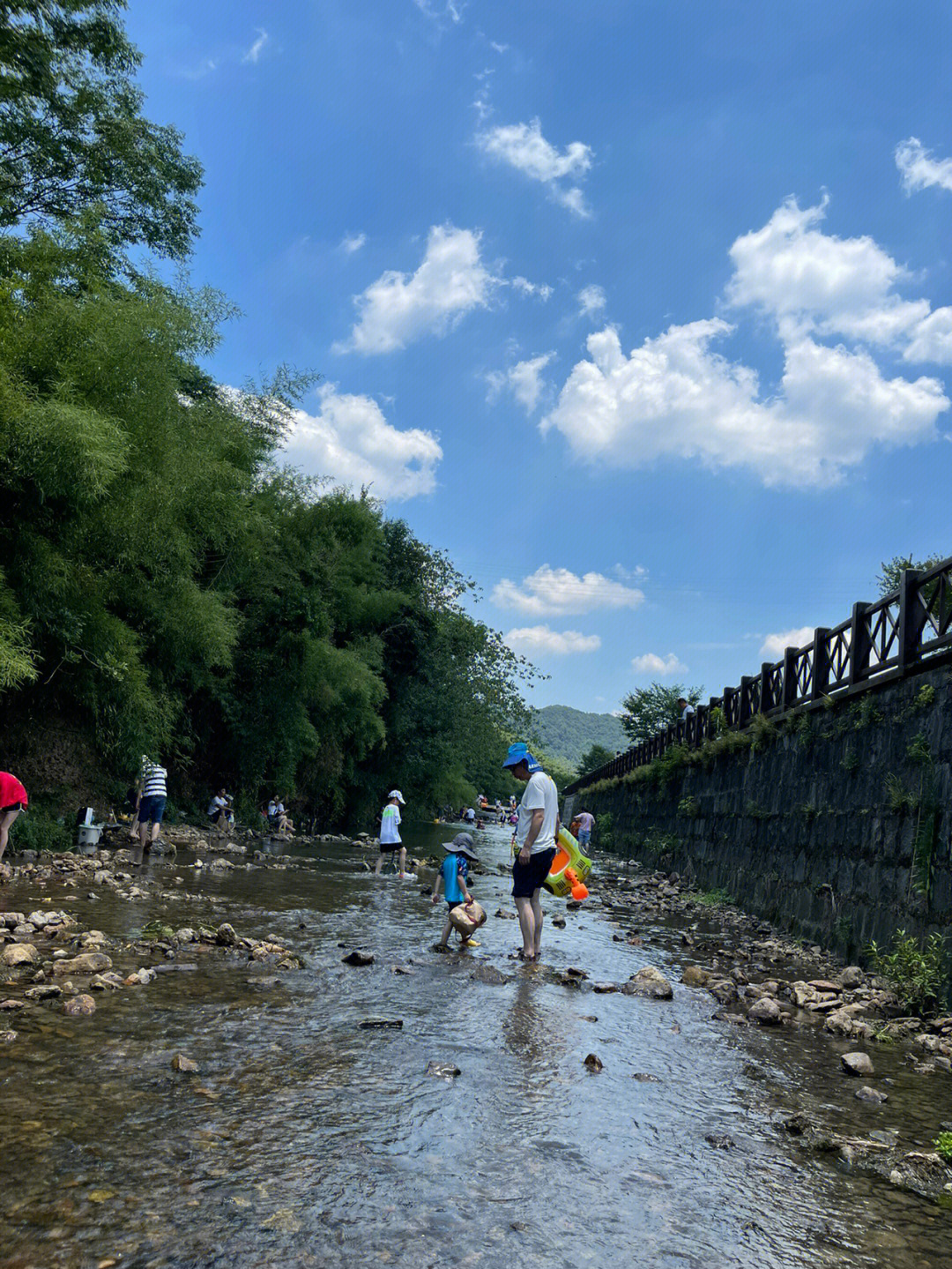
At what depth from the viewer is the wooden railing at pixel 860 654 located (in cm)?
892

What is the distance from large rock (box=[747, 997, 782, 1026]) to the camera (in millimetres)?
6637

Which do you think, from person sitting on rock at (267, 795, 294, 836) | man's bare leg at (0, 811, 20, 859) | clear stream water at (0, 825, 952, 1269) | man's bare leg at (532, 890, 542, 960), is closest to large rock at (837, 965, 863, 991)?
clear stream water at (0, 825, 952, 1269)

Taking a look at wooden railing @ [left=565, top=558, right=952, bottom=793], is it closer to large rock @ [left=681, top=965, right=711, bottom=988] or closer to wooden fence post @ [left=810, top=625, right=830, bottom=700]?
wooden fence post @ [left=810, top=625, right=830, bottom=700]

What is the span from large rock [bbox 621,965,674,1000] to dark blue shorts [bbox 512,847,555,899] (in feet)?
3.60

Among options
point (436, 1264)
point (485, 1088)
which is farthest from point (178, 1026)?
point (436, 1264)

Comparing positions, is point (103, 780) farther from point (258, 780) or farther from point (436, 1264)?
point (436, 1264)

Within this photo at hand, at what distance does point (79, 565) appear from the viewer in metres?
13.4

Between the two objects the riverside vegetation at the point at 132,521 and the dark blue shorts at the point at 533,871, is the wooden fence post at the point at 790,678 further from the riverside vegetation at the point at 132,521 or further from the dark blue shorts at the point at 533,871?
the riverside vegetation at the point at 132,521

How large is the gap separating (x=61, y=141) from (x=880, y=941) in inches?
731

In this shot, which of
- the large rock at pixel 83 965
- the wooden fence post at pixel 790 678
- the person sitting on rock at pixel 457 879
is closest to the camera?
the large rock at pixel 83 965

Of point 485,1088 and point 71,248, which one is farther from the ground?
point 71,248

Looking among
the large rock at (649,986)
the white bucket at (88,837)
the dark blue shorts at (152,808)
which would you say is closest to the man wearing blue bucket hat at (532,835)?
the large rock at (649,986)

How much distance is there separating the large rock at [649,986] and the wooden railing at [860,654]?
Result: 153 inches

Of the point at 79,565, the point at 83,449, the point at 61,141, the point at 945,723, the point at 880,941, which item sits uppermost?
the point at 61,141
